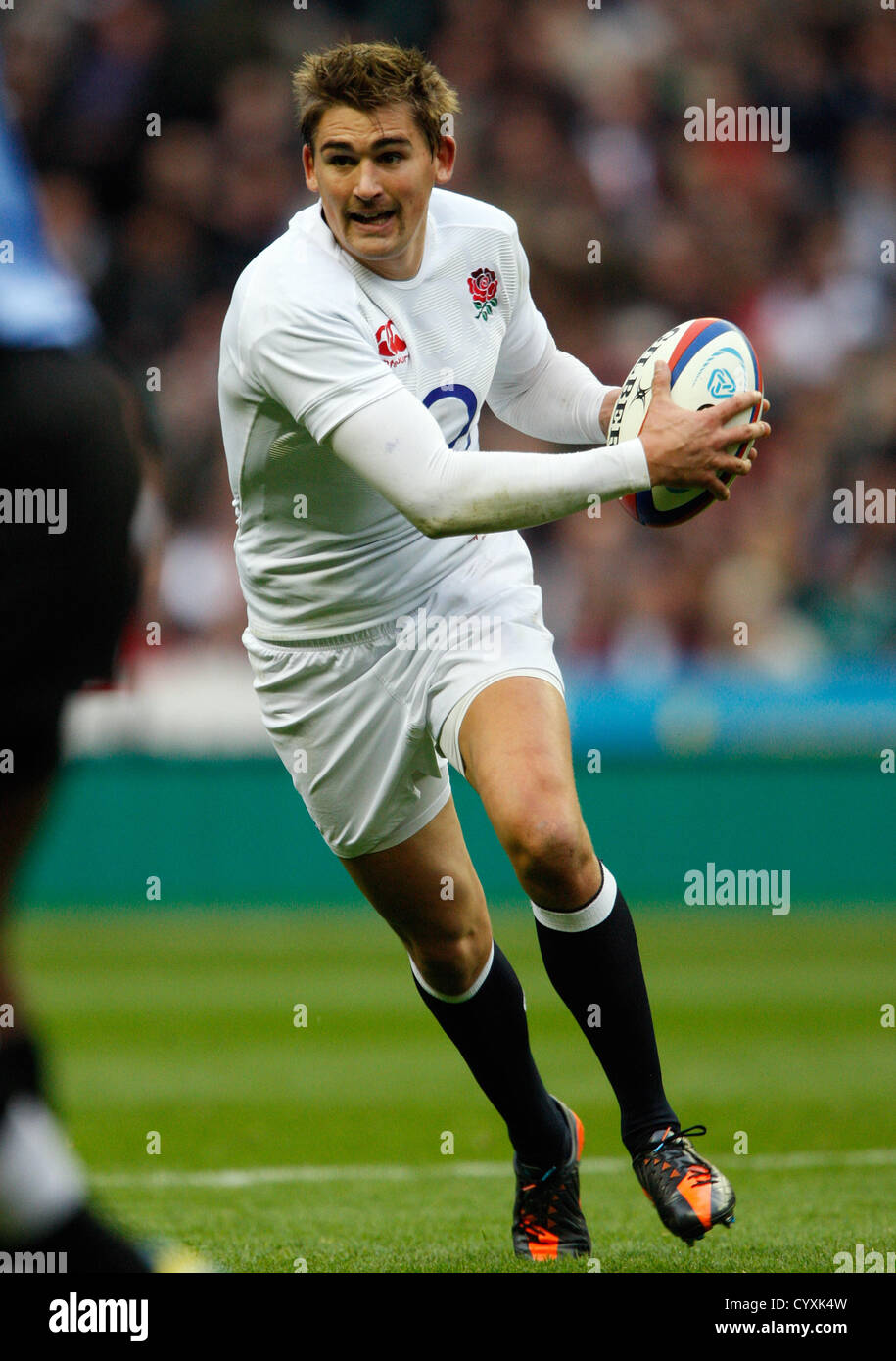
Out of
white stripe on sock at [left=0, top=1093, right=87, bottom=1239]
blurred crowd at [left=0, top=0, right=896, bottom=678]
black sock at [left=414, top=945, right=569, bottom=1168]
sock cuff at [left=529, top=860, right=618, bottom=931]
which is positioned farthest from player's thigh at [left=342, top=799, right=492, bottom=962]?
blurred crowd at [left=0, top=0, right=896, bottom=678]

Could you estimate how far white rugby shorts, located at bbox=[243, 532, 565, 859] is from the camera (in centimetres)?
439

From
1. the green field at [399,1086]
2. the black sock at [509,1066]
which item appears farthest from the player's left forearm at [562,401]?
the green field at [399,1086]

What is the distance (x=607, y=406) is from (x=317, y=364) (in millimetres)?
1048

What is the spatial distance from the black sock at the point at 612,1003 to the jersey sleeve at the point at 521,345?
148 centimetres

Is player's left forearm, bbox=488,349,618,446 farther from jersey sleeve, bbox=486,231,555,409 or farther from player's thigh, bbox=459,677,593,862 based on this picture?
player's thigh, bbox=459,677,593,862

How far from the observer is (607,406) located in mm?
4879

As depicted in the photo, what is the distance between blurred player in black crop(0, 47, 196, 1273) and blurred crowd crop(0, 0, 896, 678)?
31.5 ft

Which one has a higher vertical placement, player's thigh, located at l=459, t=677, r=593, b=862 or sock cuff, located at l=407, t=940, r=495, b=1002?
player's thigh, located at l=459, t=677, r=593, b=862

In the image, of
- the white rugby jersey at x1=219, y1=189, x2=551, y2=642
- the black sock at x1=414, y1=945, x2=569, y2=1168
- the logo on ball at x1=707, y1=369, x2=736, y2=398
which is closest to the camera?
the white rugby jersey at x1=219, y1=189, x2=551, y2=642

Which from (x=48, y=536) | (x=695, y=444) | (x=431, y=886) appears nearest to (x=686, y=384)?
(x=695, y=444)

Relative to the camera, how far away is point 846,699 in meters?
11.2

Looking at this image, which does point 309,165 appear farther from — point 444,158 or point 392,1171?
point 392,1171

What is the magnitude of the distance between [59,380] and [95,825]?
8830mm
